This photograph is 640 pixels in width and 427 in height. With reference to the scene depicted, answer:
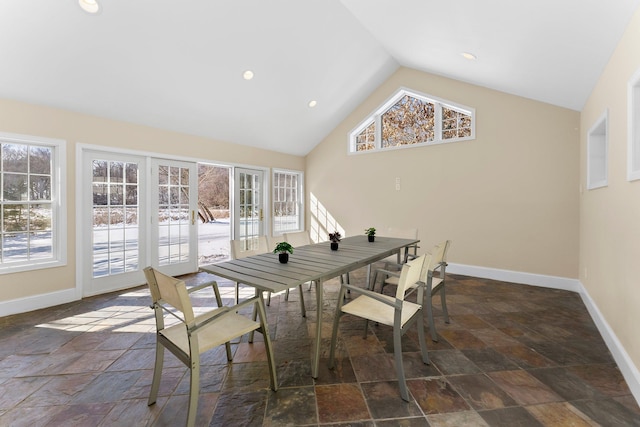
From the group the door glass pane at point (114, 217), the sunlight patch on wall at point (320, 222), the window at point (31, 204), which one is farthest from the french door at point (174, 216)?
the sunlight patch on wall at point (320, 222)

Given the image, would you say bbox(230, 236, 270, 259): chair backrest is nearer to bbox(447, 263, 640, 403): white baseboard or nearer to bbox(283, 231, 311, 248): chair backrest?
bbox(283, 231, 311, 248): chair backrest

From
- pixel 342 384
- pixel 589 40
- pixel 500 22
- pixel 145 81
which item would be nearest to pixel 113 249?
pixel 145 81

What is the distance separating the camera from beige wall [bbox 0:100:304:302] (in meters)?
3.04

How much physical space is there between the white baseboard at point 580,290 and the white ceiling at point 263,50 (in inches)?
92.0

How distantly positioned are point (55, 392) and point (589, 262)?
201 inches

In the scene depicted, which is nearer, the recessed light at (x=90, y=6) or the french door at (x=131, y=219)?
the recessed light at (x=90, y=6)

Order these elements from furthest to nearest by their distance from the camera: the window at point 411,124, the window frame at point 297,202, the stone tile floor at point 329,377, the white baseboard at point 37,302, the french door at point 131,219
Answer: the window frame at point 297,202 → the window at point 411,124 → the french door at point 131,219 → the white baseboard at point 37,302 → the stone tile floor at point 329,377

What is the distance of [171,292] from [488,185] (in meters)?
4.61

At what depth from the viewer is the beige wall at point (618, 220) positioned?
6.17ft

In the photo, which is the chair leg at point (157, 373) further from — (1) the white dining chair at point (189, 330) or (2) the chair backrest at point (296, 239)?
(2) the chair backrest at point (296, 239)

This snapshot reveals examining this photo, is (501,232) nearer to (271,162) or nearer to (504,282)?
(504,282)

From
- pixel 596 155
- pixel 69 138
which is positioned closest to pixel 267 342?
pixel 69 138

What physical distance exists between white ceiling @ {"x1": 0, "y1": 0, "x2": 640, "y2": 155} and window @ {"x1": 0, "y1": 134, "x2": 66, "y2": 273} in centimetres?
56

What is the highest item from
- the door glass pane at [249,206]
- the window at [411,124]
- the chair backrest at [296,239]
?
the window at [411,124]
